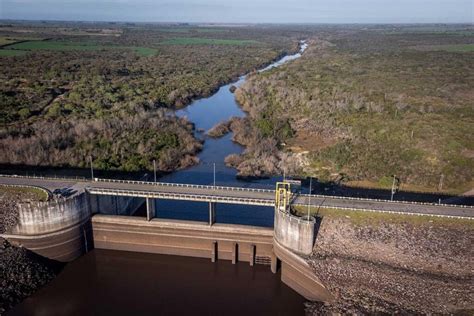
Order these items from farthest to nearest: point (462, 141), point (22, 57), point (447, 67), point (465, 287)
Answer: point (22, 57), point (447, 67), point (462, 141), point (465, 287)

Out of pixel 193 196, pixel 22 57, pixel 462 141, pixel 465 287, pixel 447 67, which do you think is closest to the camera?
pixel 465 287

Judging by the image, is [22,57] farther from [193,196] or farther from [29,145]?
[193,196]

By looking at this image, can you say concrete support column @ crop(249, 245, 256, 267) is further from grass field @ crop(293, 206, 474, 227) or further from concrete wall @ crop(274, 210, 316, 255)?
grass field @ crop(293, 206, 474, 227)

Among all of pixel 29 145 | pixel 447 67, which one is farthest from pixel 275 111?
pixel 447 67

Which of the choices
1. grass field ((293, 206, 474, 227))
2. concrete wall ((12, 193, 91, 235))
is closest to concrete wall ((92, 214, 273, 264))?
concrete wall ((12, 193, 91, 235))

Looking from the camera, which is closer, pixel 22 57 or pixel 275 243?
pixel 275 243

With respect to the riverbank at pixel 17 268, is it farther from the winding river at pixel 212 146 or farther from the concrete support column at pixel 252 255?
the winding river at pixel 212 146
